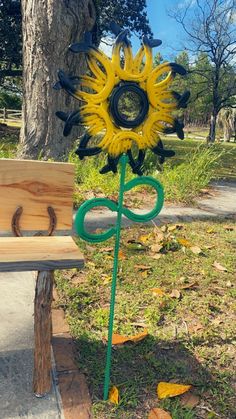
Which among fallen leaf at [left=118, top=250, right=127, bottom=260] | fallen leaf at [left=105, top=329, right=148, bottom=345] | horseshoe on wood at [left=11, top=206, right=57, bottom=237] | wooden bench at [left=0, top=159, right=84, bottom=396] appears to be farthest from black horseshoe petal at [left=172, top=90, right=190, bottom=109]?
fallen leaf at [left=118, top=250, right=127, bottom=260]

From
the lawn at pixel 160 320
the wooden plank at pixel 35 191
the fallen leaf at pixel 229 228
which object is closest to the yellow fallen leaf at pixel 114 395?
the lawn at pixel 160 320

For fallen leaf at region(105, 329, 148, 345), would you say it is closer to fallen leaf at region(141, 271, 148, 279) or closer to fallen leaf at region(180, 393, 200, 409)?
fallen leaf at region(180, 393, 200, 409)

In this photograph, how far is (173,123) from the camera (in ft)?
6.31

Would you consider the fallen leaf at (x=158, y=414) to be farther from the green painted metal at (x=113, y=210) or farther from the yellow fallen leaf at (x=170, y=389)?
the green painted metal at (x=113, y=210)

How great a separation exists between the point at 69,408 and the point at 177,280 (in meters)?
1.50

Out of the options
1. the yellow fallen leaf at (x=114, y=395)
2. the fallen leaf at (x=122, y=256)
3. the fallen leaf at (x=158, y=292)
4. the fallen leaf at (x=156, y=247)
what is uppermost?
the fallen leaf at (x=156, y=247)

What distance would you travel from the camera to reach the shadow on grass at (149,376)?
1.86 meters

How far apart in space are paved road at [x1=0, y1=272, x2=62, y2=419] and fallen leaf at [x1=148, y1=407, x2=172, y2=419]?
16.1 inches

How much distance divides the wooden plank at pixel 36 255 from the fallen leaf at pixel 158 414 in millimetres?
743

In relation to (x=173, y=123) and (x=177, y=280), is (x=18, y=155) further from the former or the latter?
(x=173, y=123)

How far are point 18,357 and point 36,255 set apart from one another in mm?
681

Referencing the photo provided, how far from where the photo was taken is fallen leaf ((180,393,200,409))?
191cm

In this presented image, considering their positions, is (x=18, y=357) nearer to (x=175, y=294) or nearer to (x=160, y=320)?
(x=160, y=320)

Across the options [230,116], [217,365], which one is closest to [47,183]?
[217,365]
